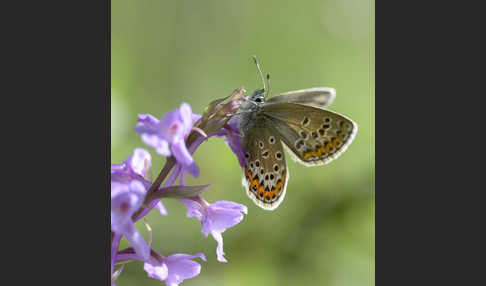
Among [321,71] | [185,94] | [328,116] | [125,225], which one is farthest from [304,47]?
[125,225]

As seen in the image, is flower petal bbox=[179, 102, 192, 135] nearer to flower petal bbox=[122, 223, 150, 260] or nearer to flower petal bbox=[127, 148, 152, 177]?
flower petal bbox=[127, 148, 152, 177]

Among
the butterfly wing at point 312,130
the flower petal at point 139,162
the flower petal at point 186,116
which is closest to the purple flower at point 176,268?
the flower petal at point 139,162

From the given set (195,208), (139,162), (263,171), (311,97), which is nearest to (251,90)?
(311,97)

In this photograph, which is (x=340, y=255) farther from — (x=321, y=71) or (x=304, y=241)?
(x=321, y=71)

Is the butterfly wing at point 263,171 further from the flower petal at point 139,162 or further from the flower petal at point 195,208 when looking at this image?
the flower petal at point 139,162

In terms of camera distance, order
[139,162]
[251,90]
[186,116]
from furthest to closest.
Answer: [251,90] → [139,162] → [186,116]

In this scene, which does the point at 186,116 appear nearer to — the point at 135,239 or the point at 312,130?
the point at 135,239

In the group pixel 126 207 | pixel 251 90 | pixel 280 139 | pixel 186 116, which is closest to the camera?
pixel 126 207
